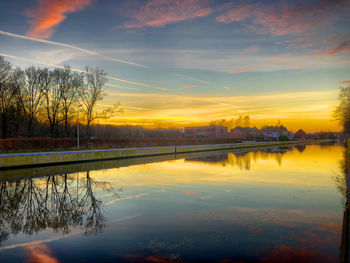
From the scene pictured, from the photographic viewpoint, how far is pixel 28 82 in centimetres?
4738

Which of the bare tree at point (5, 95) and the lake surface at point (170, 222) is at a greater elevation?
the bare tree at point (5, 95)

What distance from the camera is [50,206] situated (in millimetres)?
9766

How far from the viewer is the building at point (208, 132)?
375ft

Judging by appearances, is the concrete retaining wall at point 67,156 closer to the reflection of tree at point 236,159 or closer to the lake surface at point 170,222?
the reflection of tree at point 236,159

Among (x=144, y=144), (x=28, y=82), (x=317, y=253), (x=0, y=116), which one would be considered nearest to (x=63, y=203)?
(x=317, y=253)

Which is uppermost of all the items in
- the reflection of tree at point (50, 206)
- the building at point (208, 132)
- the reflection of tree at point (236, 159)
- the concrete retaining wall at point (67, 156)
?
the building at point (208, 132)

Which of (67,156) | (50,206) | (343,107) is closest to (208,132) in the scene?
(343,107)

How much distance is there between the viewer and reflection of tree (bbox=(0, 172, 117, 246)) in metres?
7.61

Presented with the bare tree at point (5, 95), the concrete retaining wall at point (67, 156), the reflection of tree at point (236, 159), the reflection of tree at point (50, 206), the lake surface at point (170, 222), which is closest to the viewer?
the lake surface at point (170, 222)

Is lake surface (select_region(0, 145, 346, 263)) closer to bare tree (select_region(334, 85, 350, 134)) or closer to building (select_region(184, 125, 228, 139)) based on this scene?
bare tree (select_region(334, 85, 350, 134))

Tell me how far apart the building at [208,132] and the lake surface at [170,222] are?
100 metres

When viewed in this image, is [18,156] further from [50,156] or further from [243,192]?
[243,192]

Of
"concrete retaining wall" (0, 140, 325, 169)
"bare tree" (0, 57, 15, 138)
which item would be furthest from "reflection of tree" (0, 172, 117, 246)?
"bare tree" (0, 57, 15, 138)

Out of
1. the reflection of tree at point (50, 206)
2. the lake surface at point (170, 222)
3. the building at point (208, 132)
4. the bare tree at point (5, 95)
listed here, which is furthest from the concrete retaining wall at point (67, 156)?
the building at point (208, 132)
